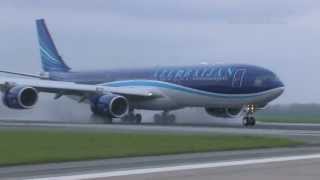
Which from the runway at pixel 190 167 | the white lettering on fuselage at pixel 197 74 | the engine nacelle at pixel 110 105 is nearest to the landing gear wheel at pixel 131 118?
the white lettering on fuselage at pixel 197 74

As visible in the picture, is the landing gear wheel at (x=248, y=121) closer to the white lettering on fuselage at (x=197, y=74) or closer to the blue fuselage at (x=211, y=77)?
the blue fuselage at (x=211, y=77)

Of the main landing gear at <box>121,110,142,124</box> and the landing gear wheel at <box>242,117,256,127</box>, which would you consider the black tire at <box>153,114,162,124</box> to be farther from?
the landing gear wheel at <box>242,117,256,127</box>

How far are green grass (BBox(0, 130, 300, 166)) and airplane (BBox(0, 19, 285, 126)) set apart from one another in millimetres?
17326

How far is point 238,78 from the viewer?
45938 mm

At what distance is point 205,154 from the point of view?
2147cm

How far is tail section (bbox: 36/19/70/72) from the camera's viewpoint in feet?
204

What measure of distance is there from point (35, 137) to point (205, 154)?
29.6 feet

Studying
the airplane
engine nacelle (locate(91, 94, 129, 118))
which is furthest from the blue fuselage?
engine nacelle (locate(91, 94, 129, 118))

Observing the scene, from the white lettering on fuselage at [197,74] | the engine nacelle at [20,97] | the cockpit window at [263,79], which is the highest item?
the white lettering on fuselage at [197,74]

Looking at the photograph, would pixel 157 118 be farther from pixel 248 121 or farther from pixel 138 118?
pixel 248 121

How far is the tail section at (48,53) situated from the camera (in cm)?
6216

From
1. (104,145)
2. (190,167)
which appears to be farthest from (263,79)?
(190,167)

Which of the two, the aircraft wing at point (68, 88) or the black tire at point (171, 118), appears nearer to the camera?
the aircraft wing at point (68, 88)

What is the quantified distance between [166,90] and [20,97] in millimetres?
9763
